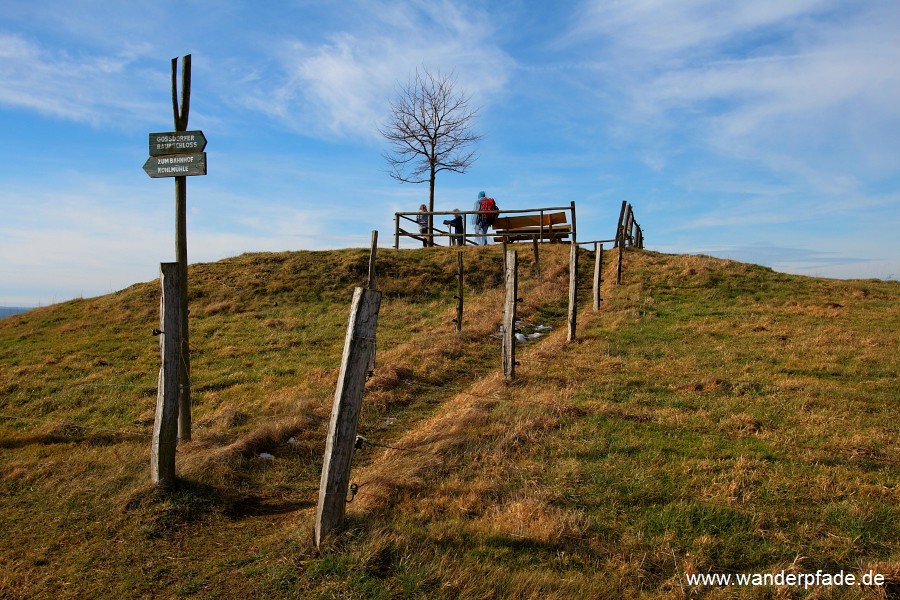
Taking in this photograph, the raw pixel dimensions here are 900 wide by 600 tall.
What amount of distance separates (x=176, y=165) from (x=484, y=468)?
517 centimetres

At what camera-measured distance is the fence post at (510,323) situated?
8945mm

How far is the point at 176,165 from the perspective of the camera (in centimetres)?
678

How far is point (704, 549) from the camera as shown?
14.1ft

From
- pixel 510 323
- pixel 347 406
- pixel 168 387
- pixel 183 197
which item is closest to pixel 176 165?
pixel 183 197

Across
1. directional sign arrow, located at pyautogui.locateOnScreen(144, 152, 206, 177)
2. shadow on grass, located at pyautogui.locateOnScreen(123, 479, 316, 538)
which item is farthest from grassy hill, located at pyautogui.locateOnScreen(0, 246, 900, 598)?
directional sign arrow, located at pyautogui.locateOnScreen(144, 152, 206, 177)

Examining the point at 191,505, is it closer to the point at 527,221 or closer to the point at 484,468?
the point at 484,468

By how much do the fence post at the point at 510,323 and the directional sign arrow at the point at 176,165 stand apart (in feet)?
15.6

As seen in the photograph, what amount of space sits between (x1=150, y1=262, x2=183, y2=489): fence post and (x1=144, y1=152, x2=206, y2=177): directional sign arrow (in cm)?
131

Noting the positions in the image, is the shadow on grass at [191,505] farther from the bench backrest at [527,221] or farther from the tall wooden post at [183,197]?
the bench backrest at [527,221]

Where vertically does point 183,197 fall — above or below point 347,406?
above

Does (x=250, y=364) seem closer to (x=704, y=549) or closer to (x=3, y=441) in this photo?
(x=3, y=441)

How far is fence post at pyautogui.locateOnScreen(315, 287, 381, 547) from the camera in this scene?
14.5ft

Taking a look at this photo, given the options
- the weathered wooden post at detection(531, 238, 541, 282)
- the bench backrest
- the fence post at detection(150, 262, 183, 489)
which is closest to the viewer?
the fence post at detection(150, 262, 183, 489)

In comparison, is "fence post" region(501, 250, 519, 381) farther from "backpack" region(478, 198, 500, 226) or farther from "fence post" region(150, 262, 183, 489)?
"backpack" region(478, 198, 500, 226)
